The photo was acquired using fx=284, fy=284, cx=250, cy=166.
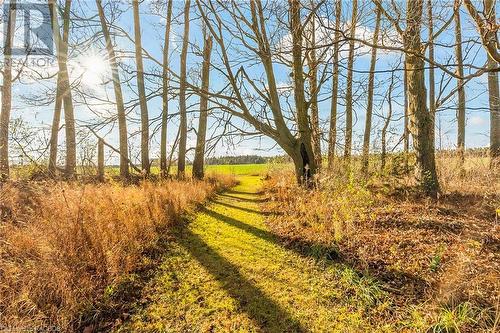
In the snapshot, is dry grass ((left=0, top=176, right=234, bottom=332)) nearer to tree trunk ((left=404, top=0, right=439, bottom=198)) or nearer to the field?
the field

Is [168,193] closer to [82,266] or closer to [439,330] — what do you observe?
[82,266]

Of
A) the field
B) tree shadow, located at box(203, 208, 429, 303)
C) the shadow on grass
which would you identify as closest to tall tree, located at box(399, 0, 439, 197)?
the field

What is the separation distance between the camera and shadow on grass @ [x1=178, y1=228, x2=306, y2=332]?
8.93ft

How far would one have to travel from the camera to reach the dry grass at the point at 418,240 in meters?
2.54

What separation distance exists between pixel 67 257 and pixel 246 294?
80.3 inches

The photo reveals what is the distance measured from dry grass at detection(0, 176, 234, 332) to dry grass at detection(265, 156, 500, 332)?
8.61 feet

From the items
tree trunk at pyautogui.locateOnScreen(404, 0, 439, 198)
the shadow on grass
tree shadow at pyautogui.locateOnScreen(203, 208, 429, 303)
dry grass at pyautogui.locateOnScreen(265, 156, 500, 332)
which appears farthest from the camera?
tree trunk at pyautogui.locateOnScreen(404, 0, 439, 198)

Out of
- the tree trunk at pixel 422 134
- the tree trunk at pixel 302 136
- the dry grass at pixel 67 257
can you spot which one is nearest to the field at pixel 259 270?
the dry grass at pixel 67 257

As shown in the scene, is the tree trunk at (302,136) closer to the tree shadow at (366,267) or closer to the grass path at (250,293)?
the tree shadow at (366,267)

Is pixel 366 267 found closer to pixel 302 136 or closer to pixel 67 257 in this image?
pixel 67 257

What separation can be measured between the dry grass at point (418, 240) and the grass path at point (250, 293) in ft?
1.16

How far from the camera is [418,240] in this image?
3830 mm

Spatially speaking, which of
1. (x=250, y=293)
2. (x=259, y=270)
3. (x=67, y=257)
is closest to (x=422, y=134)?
(x=259, y=270)

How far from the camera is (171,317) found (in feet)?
9.40
